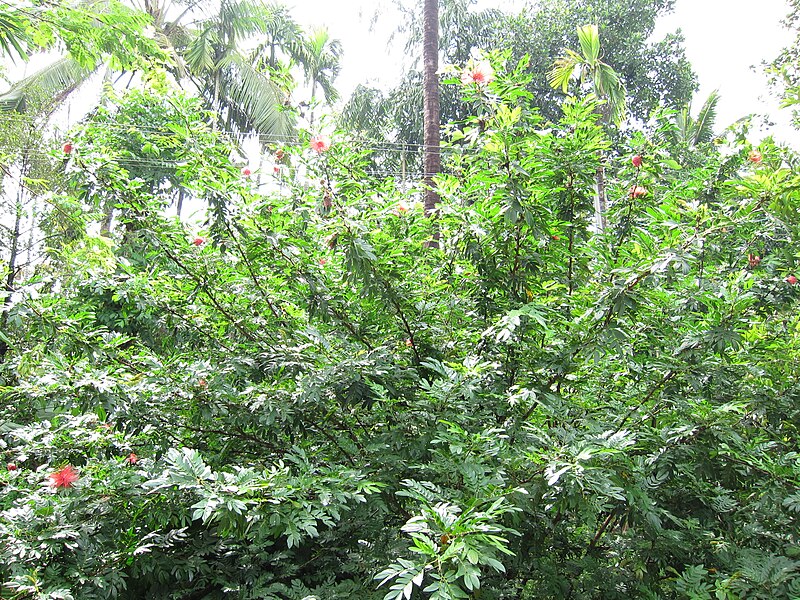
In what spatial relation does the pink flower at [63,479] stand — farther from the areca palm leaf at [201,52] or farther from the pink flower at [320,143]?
the areca palm leaf at [201,52]

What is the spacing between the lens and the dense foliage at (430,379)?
6.75 feet

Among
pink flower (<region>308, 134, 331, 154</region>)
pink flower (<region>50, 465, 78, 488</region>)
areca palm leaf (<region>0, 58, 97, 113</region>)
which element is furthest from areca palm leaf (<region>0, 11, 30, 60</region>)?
areca palm leaf (<region>0, 58, 97, 113</region>)

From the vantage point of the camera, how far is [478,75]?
93.0 inches

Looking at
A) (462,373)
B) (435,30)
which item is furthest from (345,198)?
(435,30)

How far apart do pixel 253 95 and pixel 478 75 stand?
10916 millimetres

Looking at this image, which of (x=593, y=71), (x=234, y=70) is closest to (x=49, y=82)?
(x=234, y=70)

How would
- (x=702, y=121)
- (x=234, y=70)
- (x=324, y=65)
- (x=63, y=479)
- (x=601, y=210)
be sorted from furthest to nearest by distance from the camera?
(x=324, y=65)
(x=234, y=70)
(x=702, y=121)
(x=601, y=210)
(x=63, y=479)

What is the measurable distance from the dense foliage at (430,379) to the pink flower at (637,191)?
70mm

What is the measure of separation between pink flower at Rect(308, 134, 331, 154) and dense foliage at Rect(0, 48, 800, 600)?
0.02 metres

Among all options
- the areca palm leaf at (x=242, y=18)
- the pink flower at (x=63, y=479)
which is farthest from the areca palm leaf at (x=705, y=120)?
the pink flower at (x=63, y=479)

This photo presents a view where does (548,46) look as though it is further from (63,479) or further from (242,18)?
(63,479)

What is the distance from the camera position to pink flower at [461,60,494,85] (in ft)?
7.75

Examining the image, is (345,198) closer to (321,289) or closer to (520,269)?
(321,289)

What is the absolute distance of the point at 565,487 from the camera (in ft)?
5.93
